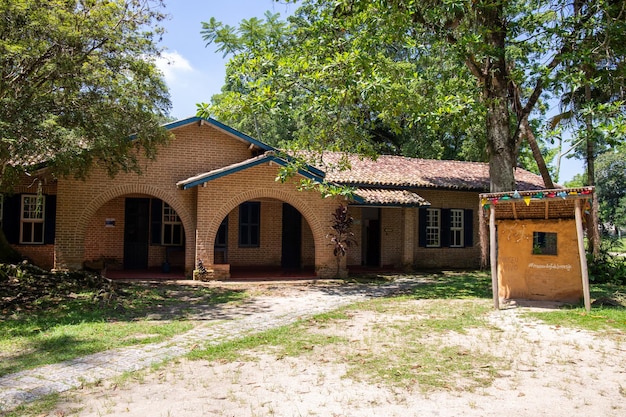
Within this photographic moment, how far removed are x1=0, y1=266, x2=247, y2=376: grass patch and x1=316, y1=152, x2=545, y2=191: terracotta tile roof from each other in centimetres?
747

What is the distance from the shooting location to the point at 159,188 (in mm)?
15531

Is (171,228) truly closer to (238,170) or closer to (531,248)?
(238,170)

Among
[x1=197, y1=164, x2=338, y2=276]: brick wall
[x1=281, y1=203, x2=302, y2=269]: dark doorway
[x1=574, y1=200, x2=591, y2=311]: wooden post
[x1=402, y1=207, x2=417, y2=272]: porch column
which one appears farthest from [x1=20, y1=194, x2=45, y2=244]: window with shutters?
[x1=574, y1=200, x2=591, y2=311]: wooden post

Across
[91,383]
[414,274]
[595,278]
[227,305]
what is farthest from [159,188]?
[595,278]

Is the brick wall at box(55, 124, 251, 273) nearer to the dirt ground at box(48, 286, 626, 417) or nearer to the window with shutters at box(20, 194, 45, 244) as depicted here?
the window with shutters at box(20, 194, 45, 244)

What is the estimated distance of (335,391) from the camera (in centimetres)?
536

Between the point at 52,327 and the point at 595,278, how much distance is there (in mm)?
15247

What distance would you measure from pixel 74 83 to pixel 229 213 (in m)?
8.31

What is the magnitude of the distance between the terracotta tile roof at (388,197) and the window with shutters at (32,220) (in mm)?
9944

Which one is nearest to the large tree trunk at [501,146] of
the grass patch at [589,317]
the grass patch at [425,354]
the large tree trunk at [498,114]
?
the large tree trunk at [498,114]

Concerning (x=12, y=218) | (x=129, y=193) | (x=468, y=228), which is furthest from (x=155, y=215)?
(x=468, y=228)

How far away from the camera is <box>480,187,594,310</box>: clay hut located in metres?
10.2

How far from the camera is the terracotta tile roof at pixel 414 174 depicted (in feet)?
62.1

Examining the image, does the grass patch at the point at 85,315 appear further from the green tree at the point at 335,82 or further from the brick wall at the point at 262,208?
the green tree at the point at 335,82
